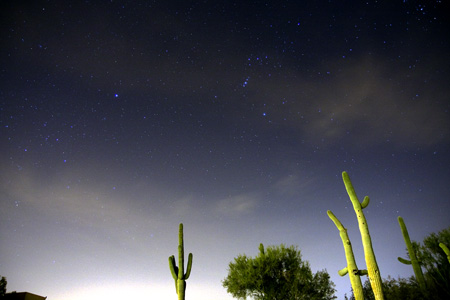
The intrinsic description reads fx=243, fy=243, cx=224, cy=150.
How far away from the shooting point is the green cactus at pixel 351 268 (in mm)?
7613

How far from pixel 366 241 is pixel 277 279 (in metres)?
16.3

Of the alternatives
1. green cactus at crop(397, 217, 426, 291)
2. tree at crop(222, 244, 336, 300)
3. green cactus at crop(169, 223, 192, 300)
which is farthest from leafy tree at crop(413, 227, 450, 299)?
green cactus at crop(169, 223, 192, 300)

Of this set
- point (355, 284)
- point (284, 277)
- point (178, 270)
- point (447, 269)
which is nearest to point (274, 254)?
point (284, 277)

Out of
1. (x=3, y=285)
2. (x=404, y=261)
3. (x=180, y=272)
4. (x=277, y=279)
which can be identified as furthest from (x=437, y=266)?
(x=3, y=285)

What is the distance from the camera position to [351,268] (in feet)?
25.9

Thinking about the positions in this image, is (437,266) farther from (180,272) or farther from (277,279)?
(180,272)

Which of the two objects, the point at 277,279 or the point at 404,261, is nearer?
the point at 404,261

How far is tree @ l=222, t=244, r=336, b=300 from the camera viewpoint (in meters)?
20.5

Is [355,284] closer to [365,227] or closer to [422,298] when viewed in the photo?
[365,227]

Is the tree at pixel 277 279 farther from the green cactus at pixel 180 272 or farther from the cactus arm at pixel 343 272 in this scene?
the cactus arm at pixel 343 272

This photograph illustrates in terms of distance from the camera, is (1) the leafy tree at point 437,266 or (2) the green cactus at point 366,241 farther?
(1) the leafy tree at point 437,266

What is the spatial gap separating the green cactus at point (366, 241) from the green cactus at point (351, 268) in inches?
21.8

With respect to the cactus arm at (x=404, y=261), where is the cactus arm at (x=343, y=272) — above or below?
below

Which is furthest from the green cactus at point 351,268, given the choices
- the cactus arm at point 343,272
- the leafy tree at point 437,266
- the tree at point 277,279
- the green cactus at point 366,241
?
the tree at point 277,279
